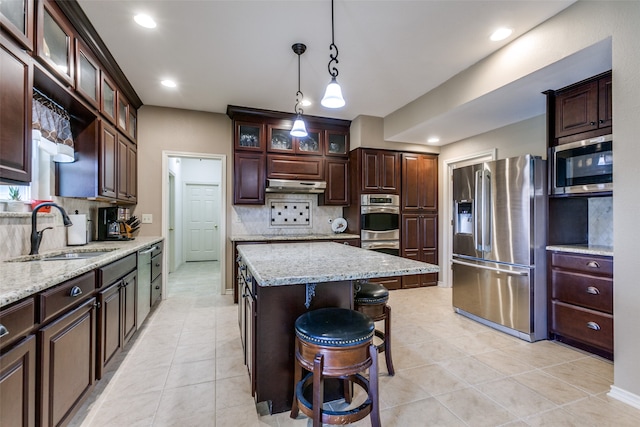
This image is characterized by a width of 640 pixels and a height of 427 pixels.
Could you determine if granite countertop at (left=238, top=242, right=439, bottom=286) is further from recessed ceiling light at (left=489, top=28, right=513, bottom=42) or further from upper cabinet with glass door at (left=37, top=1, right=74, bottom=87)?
recessed ceiling light at (left=489, top=28, right=513, bottom=42)

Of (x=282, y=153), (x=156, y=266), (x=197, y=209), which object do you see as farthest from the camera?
(x=197, y=209)

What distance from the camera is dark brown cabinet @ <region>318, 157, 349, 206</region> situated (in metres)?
4.68

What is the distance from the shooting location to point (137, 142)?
405 cm

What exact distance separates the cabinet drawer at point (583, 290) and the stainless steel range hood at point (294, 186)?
2.98 metres

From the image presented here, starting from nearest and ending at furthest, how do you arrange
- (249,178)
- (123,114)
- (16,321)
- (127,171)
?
(16,321)
(123,114)
(127,171)
(249,178)

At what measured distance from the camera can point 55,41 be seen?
1.99m

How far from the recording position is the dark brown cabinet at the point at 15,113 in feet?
4.82

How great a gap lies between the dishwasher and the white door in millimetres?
4115

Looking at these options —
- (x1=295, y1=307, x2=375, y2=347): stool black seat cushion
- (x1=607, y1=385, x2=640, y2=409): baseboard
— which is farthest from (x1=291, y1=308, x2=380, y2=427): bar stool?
(x1=607, y1=385, x2=640, y2=409): baseboard

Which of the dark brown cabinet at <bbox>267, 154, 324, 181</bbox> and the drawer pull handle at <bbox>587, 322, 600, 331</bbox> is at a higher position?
the dark brown cabinet at <bbox>267, 154, 324, 181</bbox>

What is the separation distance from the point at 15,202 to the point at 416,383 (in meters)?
3.09

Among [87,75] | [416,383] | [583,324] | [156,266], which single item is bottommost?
[416,383]

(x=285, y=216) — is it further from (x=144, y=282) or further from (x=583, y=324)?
(x=583, y=324)

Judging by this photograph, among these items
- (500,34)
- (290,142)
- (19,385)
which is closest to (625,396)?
(500,34)
